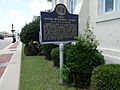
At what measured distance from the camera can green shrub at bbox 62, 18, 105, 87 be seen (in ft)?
13.4

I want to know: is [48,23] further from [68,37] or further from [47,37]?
[68,37]

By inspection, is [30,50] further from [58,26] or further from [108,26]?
[108,26]

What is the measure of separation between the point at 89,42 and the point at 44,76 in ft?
7.62

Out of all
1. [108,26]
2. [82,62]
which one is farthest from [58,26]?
[108,26]

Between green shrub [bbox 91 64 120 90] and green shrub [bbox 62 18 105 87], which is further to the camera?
green shrub [bbox 62 18 105 87]

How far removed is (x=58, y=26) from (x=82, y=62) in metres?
1.56

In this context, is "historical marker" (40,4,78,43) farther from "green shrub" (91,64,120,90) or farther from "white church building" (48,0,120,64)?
"green shrub" (91,64,120,90)

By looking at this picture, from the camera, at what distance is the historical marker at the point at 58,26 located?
4547 mm

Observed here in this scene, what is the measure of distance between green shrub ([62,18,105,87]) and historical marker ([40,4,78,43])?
2.75ft

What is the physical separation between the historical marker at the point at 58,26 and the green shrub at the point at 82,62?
2.75 ft

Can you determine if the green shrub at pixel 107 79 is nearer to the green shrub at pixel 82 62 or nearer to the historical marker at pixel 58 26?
the green shrub at pixel 82 62

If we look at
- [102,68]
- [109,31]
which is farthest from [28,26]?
[102,68]

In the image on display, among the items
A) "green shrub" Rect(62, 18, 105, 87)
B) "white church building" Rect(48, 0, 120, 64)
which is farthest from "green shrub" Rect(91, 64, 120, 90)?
"white church building" Rect(48, 0, 120, 64)

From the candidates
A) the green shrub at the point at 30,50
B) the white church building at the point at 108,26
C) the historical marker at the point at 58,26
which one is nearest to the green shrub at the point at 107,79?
the white church building at the point at 108,26
